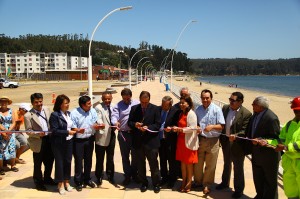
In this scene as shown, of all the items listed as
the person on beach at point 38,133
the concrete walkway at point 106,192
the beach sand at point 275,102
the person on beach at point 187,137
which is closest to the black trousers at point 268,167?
the concrete walkway at point 106,192

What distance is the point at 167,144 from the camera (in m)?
5.52

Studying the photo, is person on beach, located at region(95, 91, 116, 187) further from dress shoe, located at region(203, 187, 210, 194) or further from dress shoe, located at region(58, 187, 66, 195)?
dress shoe, located at region(203, 187, 210, 194)

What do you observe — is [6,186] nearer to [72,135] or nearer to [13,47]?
[72,135]

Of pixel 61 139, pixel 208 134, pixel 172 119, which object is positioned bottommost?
pixel 61 139

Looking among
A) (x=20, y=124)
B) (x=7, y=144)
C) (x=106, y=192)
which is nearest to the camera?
(x=106, y=192)

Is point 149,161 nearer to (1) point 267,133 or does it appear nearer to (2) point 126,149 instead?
(2) point 126,149

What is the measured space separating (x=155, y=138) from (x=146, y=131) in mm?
196

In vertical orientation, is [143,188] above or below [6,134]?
below

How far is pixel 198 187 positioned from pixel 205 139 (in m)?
0.90

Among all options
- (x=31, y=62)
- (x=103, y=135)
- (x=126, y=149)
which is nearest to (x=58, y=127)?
(x=103, y=135)

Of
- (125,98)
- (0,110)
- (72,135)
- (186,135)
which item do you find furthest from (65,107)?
(186,135)

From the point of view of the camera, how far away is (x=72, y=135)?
5141mm

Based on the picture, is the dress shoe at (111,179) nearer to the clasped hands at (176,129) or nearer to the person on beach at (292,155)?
the clasped hands at (176,129)

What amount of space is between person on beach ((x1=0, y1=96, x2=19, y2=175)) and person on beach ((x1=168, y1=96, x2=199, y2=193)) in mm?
3178
